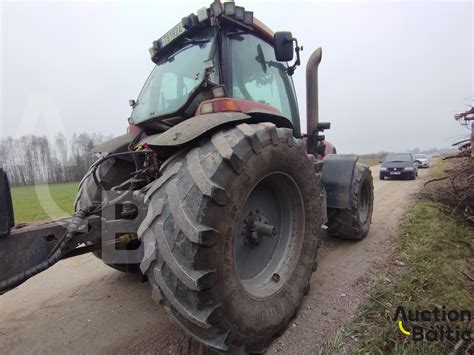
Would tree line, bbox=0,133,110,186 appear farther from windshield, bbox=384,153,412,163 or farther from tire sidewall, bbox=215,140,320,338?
windshield, bbox=384,153,412,163

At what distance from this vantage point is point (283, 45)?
282 centimetres

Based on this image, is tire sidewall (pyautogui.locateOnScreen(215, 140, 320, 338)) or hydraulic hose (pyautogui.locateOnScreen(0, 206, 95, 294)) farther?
tire sidewall (pyautogui.locateOnScreen(215, 140, 320, 338))

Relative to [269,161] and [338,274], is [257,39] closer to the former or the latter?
[269,161]

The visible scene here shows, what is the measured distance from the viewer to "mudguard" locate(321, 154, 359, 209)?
149 inches

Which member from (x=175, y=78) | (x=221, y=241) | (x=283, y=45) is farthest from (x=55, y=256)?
(x=283, y=45)

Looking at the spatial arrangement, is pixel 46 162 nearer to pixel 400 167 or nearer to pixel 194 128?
pixel 194 128

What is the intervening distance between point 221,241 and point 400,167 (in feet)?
51.2

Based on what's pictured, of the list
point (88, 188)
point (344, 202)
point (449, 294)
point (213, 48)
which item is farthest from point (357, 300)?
point (88, 188)

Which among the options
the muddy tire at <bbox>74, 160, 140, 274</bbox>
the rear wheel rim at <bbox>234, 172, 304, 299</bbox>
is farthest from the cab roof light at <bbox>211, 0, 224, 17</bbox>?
the muddy tire at <bbox>74, 160, 140, 274</bbox>

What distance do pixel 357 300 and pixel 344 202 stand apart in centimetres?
146

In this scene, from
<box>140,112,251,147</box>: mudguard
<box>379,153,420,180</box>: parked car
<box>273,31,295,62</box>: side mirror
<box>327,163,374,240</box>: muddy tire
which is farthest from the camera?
<box>379,153,420,180</box>: parked car

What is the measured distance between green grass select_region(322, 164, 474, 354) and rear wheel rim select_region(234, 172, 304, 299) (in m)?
0.59

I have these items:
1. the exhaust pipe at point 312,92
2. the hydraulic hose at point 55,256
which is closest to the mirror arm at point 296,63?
the exhaust pipe at point 312,92

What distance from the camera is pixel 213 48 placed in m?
2.55
